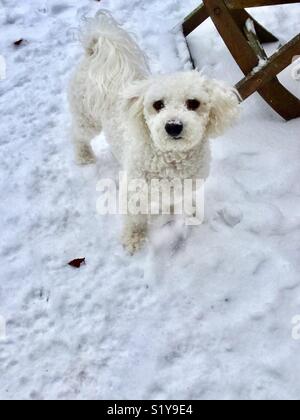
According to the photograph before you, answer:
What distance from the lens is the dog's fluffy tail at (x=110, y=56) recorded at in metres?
2.78

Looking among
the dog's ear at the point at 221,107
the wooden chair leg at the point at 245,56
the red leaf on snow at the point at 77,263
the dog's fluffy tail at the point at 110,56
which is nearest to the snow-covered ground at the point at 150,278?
the red leaf on snow at the point at 77,263

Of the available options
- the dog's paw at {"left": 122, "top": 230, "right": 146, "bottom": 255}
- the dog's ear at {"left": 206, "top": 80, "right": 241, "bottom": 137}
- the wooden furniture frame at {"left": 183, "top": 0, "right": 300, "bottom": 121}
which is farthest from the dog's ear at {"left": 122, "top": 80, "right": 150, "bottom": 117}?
the wooden furniture frame at {"left": 183, "top": 0, "right": 300, "bottom": 121}

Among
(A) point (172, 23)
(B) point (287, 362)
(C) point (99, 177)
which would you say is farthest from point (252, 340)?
(A) point (172, 23)

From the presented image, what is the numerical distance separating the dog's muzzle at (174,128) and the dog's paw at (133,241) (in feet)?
2.92

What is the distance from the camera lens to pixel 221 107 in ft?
8.02

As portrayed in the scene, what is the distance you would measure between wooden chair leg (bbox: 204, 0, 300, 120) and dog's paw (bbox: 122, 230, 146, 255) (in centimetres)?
153

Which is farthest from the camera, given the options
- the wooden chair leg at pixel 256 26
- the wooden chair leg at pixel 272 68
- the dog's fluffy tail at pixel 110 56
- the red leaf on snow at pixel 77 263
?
the wooden chair leg at pixel 256 26

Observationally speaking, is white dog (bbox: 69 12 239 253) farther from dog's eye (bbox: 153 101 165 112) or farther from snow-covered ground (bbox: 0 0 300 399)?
snow-covered ground (bbox: 0 0 300 399)

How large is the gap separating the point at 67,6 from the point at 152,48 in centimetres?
130

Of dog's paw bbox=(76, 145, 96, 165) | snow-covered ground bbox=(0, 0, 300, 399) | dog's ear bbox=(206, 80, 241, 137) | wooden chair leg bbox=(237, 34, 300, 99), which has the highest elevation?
dog's ear bbox=(206, 80, 241, 137)

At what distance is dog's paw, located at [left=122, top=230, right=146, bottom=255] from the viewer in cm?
296

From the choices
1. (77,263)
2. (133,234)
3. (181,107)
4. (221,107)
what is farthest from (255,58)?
(77,263)

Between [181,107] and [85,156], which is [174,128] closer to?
[181,107]

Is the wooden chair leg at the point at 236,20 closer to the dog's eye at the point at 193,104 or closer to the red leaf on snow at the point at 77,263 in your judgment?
A: the dog's eye at the point at 193,104
